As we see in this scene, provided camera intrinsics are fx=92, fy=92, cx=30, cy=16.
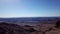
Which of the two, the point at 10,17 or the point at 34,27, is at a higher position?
the point at 10,17

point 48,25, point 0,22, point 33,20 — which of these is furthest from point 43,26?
point 0,22

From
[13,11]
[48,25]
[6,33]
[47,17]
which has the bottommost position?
[6,33]

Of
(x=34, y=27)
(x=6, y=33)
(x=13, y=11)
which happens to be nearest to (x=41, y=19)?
(x=34, y=27)

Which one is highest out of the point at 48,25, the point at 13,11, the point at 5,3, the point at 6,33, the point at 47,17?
the point at 5,3

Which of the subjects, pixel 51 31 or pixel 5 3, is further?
pixel 5 3

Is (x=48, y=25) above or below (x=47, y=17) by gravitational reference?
below

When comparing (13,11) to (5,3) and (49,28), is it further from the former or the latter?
(49,28)

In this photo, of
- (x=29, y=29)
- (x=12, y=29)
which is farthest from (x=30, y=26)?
(x=12, y=29)

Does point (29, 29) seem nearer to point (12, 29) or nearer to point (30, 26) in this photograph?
point (30, 26)

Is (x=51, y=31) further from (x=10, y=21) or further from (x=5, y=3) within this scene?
(x=5, y=3)
